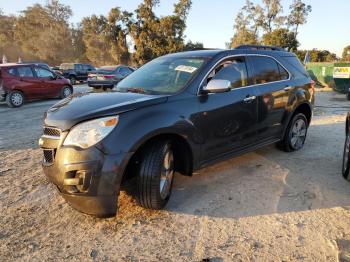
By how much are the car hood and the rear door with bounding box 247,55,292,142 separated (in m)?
1.81

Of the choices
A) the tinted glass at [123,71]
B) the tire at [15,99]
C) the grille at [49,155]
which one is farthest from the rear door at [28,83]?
the grille at [49,155]

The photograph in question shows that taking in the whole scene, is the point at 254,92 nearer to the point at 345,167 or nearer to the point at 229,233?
the point at 345,167

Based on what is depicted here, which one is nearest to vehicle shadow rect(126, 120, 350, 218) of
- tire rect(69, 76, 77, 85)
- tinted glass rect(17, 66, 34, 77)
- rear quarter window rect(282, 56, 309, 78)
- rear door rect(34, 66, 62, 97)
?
rear quarter window rect(282, 56, 309, 78)

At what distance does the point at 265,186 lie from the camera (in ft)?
14.3

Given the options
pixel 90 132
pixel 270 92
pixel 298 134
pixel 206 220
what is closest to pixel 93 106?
pixel 90 132

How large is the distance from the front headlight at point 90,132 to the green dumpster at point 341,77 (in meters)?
15.7

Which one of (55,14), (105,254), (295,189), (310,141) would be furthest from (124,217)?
(55,14)

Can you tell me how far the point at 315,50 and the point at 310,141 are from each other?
147 ft

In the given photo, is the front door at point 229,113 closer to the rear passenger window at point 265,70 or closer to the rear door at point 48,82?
the rear passenger window at point 265,70

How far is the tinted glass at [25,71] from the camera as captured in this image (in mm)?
12648

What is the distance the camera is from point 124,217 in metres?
3.58

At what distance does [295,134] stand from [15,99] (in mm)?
10597

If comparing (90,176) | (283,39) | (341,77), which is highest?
(283,39)

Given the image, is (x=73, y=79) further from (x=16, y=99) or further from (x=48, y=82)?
(x=16, y=99)
